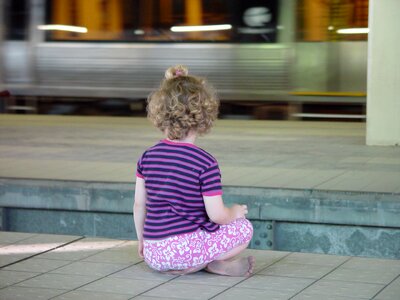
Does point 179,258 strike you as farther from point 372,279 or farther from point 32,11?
point 32,11

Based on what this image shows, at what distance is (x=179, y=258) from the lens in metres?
5.38

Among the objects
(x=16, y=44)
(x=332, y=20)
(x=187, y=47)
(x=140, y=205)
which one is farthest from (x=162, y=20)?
(x=140, y=205)

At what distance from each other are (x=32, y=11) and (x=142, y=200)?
11867 millimetres

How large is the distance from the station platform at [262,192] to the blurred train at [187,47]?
3923 mm

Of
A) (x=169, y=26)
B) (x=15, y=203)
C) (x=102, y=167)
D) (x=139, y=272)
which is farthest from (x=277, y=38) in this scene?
(x=139, y=272)

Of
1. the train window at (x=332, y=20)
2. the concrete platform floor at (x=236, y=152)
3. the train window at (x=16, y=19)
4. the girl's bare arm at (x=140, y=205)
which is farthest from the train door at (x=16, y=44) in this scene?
the girl's bare arm at (x=140, y=205)

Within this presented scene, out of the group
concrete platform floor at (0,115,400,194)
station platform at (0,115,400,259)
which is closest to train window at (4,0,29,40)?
concrete platform floor at (0,115,400,194)

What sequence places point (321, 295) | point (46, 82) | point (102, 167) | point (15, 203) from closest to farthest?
point (321, 295), point (15, 203), point (102, 167), point (46, 82)

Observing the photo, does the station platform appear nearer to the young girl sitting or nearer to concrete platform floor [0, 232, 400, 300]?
concrete platform floor [0, 232, 400, 300]

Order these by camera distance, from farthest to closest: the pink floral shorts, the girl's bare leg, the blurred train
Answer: the blurred train < the girl's bare leg < the pink floral shorts

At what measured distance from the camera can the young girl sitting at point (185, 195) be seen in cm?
521

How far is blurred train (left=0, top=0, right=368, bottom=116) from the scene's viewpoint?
586 inches

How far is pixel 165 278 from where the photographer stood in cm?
546

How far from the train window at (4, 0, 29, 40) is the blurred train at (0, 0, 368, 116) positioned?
2 centimetres
